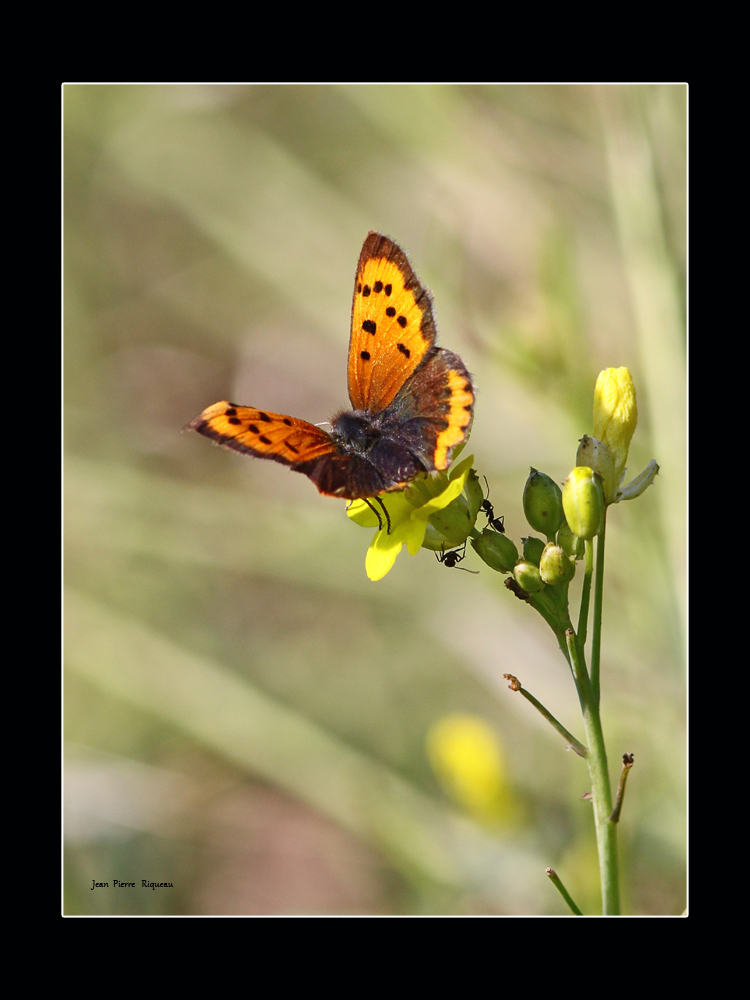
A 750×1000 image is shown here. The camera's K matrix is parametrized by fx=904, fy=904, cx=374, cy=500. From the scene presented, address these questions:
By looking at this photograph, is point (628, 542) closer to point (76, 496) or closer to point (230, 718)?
point (230, 718)

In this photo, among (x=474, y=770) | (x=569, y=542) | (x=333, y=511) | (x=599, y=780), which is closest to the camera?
(x=599, y=780)

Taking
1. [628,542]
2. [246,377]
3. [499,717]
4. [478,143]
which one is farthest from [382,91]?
[499,717]

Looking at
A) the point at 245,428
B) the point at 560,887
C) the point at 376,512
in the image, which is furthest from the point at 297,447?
the point at 560,887

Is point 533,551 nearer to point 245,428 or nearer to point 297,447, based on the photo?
point 297,447

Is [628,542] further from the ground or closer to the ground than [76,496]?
closer to the ground

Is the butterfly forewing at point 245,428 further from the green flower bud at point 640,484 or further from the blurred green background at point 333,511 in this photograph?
the blurred green background at point 333,511

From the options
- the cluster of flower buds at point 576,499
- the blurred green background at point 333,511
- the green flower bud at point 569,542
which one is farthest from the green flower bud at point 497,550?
the blurred green background at point 333,511
